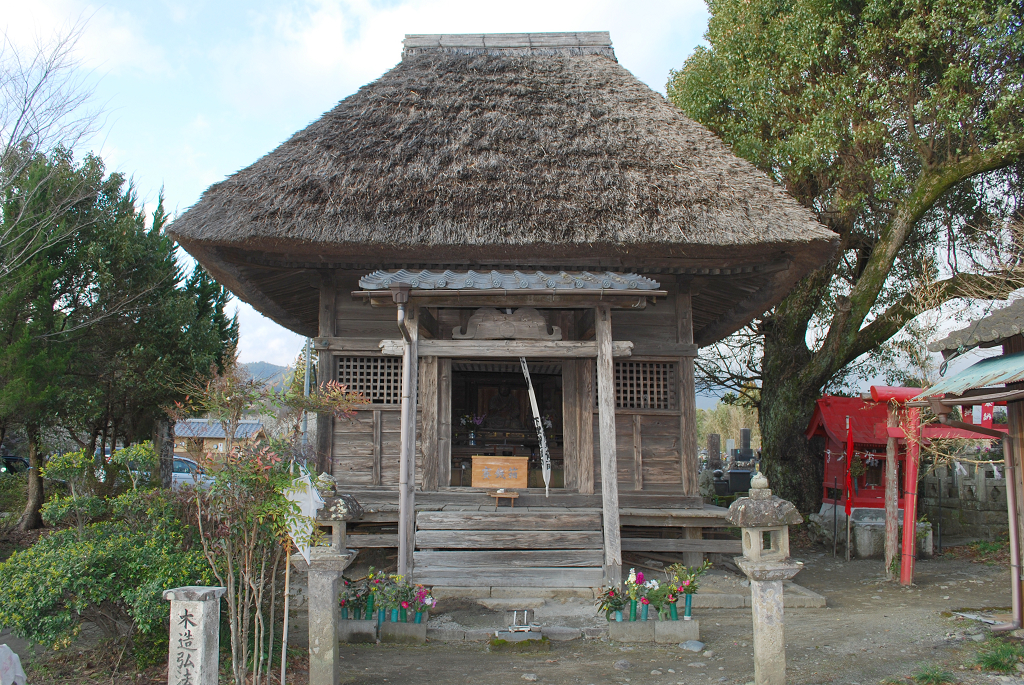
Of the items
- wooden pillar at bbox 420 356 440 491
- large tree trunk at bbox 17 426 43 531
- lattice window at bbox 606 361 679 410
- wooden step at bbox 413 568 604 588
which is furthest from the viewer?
large tree trunk at bbox 17 426 43 531

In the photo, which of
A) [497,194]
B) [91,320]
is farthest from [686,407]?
[91,320]

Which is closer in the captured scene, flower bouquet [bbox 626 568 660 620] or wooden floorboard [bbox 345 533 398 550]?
flower bouquet [bbox 626 568 660 620]

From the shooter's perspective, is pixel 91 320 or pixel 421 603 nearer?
pixel 421 603

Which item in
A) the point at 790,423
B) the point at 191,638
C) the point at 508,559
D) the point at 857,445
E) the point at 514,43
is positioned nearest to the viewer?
Result: the point at 191,638

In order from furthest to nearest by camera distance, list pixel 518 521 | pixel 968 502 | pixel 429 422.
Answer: pixel 968 502 → pixel 429 422 → pixel 518 521

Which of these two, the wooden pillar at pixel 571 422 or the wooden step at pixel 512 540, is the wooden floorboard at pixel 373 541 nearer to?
the wooden step at pixel 512 540

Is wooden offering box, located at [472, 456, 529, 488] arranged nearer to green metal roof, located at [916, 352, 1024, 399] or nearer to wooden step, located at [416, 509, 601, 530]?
wooden step, located at [416, 509, 601, 530]

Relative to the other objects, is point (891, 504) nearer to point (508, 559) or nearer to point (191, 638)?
point (508, 559)

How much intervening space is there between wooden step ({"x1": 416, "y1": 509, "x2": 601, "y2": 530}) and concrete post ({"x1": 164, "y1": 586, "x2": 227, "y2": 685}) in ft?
10.1

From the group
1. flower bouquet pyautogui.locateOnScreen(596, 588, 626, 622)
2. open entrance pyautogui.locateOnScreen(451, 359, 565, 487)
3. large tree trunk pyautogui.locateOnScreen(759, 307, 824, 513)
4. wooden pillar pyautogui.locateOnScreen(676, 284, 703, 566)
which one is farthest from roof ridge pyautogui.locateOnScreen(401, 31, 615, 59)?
flower bouquet pyautogui.locateOnScreen(596, 588, 626, 622)

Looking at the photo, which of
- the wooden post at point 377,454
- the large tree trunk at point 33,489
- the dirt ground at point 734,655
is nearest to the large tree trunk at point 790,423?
the dirt ground at point 734,655

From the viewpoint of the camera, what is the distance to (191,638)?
11.5ft

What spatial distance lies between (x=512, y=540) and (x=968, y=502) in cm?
982

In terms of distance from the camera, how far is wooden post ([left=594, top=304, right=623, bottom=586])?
5965 mm
